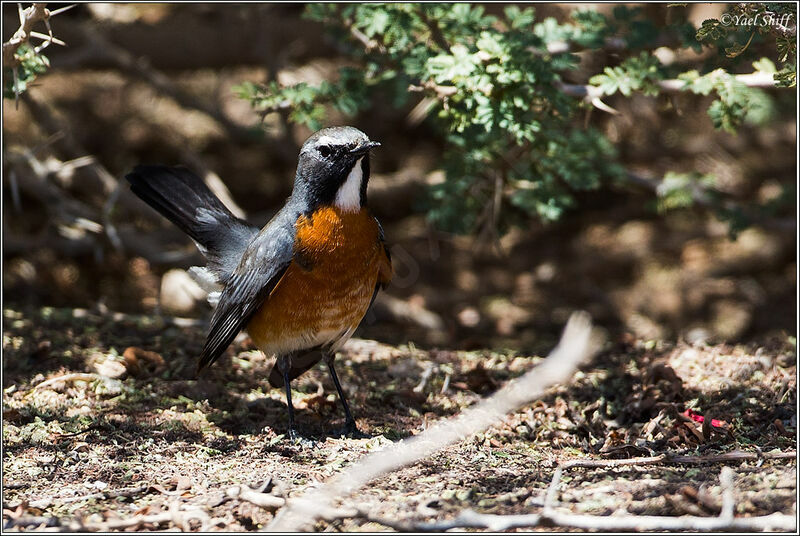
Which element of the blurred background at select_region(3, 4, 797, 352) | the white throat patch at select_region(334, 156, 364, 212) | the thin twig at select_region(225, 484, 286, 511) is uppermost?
the white throat patch at select_region(334, 156, 364, 212)

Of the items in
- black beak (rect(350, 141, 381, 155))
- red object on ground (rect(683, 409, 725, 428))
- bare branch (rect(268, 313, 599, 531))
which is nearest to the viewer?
bare branch (rect(268, 313, 599, 531))

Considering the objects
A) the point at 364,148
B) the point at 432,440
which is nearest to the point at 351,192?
the point at 364,148

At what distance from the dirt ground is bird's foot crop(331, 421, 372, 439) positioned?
10 centimetres

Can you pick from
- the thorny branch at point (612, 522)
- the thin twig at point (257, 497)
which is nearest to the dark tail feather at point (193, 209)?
the thin twig at point (257, 497)

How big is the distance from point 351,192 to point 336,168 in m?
0.17

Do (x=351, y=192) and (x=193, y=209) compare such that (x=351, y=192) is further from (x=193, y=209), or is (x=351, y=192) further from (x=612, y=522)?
(x=612, y=522)

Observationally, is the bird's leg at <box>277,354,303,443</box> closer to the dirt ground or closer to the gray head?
the dirt ground

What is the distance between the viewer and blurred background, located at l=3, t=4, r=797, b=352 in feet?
23.8

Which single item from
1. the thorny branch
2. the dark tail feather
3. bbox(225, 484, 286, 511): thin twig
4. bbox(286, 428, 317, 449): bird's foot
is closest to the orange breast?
bbox(286, 428, 317, 449): bird's foot

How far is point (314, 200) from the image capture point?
478cm

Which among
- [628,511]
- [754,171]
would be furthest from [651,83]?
[754,171]

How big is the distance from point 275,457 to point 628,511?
1816 millimetres

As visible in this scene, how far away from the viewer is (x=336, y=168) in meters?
4.71

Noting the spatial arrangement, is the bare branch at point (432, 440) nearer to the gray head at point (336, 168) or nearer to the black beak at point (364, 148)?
the gray head at point (336, 168)
